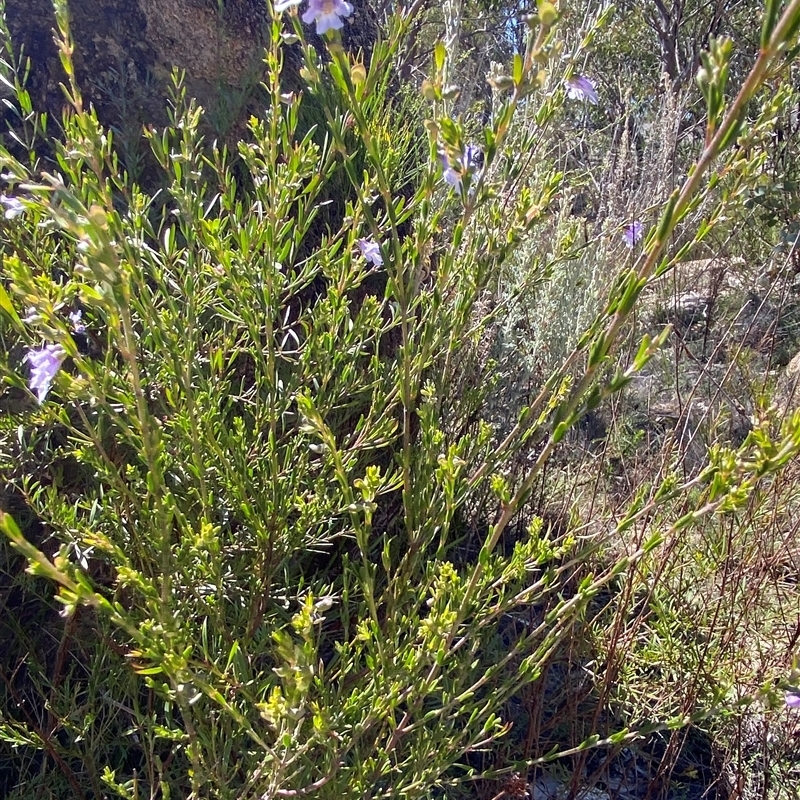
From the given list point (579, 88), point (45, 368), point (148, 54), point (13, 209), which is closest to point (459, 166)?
point (579, 88)

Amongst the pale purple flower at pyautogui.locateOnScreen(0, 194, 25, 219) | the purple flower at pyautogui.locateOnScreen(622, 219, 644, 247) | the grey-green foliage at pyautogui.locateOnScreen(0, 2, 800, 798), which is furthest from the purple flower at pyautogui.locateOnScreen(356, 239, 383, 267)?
the purple flower at pyautogui.locateOnScreen(622, 219, 644, 247)

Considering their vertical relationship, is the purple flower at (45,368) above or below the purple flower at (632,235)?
below

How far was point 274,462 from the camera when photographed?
132 centimetres

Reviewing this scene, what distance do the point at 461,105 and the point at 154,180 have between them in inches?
87.1

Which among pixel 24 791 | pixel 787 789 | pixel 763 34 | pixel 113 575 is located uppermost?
pixel 763 34

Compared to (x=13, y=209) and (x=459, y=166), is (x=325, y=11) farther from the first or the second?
(x=13, y=209)

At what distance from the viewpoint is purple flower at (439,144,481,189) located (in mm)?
983

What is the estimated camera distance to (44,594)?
1.70 metres

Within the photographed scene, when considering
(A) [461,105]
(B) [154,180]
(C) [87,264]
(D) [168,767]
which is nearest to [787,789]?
(D) [168,767]

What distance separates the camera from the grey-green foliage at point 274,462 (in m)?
0.98

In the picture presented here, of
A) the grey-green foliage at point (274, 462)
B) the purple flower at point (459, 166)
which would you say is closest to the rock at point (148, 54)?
the grey-green foliage at point (274, 462)

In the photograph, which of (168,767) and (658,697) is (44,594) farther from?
(658,697)

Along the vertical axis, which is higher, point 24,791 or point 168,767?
point 168,767

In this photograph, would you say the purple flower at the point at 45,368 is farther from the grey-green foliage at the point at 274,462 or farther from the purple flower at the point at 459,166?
the purple flower at the point at 459,166
